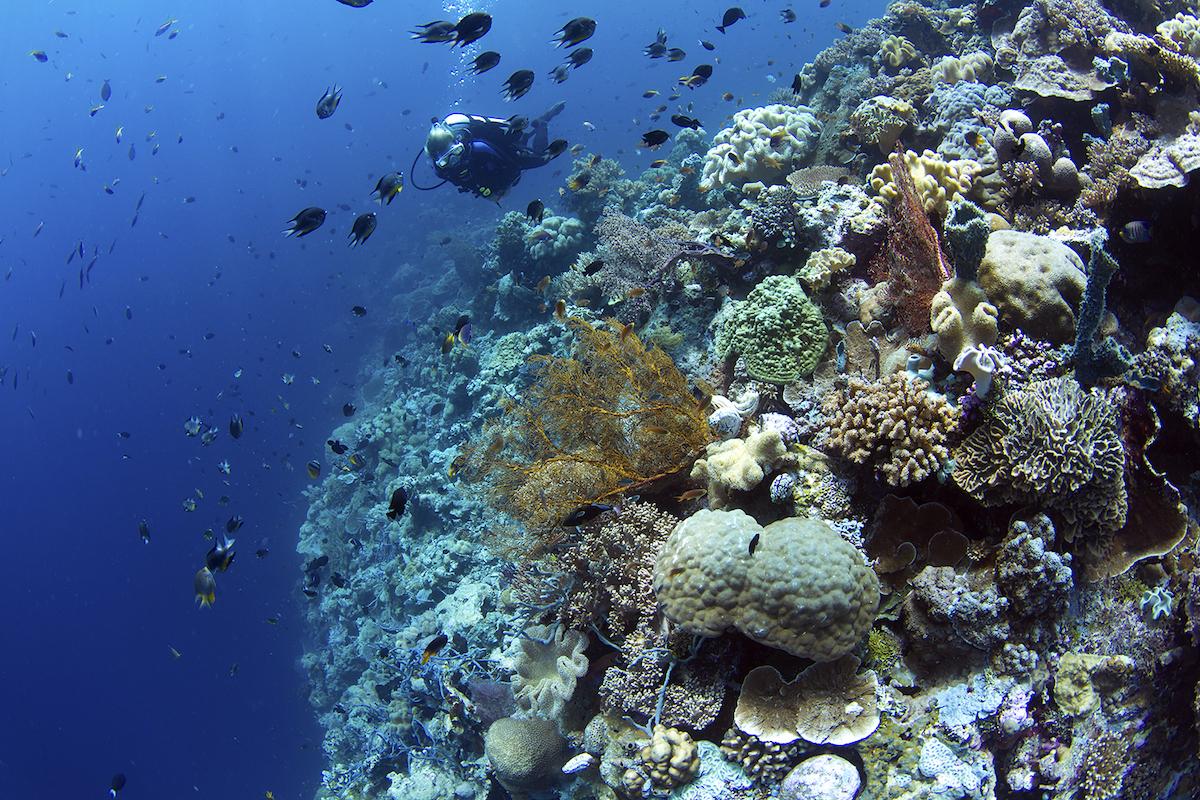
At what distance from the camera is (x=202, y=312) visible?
67250 mm

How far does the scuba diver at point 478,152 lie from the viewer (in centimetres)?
948

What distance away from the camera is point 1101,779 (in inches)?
137

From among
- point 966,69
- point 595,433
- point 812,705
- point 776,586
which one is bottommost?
point 812,705

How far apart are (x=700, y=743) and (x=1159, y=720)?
116 inches

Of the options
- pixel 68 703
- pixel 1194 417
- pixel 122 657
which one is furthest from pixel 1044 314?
pixel 68 703

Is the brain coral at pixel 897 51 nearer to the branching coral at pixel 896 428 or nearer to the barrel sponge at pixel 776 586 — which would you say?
the branching coral at pixel 896 428

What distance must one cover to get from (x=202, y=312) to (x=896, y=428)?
264ft

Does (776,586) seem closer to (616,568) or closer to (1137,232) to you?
(616,568)

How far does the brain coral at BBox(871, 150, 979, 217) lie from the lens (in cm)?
579

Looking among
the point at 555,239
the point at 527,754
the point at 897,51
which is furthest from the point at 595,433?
the point at 897,51

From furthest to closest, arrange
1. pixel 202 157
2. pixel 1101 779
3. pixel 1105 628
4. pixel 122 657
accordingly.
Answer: pixel 202 157, pixel 122 657, pixel 1105 628, pixel 1101 779

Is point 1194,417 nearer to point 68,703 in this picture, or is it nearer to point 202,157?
point 68,703

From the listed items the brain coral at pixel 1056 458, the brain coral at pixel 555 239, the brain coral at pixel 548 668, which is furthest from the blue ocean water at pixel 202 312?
the brain coral at pixel 1056 458

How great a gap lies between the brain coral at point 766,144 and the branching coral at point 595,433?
5211 mm
